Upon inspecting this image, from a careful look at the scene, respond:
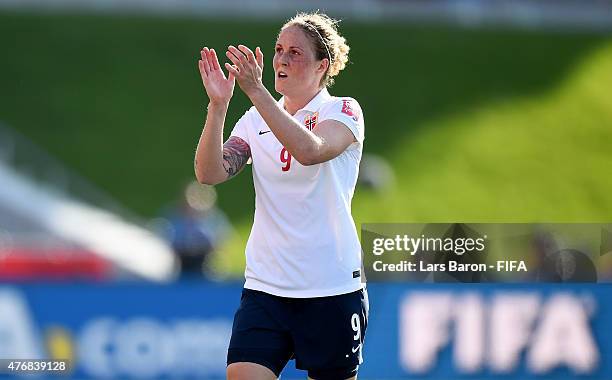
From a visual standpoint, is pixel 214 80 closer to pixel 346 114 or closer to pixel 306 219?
pixel 346 114

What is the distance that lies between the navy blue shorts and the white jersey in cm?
5

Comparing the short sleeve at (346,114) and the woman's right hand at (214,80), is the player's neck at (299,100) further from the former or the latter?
the woman's right hand at (214,80)

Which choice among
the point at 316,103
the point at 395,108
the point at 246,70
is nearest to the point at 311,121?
the point at 316,103

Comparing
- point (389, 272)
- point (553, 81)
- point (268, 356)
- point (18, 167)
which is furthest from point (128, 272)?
point (553, 81)

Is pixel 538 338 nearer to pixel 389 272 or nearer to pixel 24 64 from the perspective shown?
pixel 389 272

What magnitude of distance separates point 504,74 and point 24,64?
10752 mm

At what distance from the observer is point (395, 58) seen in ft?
84.0

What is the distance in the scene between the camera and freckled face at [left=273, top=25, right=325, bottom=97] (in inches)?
171

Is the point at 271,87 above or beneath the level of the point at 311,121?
above

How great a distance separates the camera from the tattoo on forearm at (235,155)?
439 cm

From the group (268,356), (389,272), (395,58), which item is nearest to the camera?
(268,356)

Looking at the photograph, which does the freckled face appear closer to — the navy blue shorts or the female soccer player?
the female soccer player

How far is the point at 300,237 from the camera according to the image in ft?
14.2

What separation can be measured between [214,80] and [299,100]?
42 centimetres
